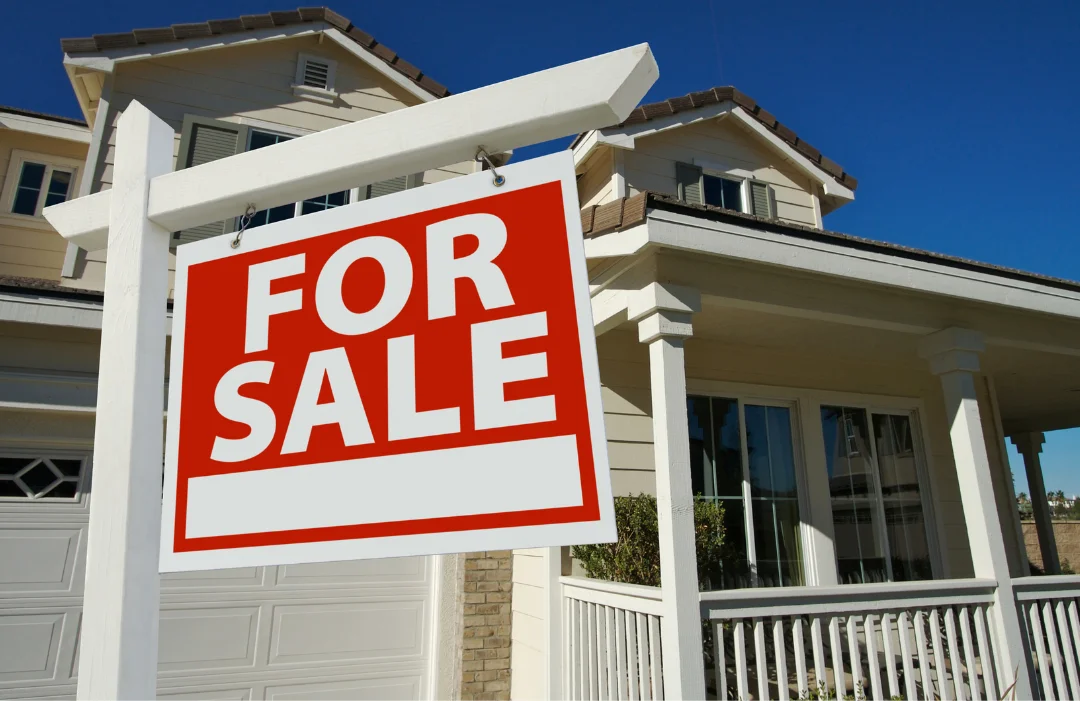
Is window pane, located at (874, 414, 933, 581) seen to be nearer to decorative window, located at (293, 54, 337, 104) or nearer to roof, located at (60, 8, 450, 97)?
roof, located at (60, 8, 450, 97)

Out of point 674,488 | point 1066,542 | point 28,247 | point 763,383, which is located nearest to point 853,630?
point 674,488

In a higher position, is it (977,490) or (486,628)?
(977,490)

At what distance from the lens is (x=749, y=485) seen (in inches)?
246

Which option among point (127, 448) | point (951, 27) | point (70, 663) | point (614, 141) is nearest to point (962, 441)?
point (614, 141)

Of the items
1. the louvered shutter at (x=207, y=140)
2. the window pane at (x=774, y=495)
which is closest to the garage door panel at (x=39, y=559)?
the louvered shutter at (x=207, y=140)

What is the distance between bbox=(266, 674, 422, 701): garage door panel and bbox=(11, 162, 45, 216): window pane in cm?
586

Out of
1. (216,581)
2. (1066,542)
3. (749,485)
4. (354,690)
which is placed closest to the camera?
(216,581)

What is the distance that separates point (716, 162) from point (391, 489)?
855 centimetres

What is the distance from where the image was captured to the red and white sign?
3.24ft

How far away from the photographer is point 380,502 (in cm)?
104

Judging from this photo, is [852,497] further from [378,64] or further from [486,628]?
[378,64]

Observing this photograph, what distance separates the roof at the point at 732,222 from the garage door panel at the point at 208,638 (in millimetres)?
4112

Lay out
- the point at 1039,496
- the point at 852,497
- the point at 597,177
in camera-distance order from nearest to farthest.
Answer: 1. the point at 852,497
2. the point at 597,177
3. the point at 1039,496

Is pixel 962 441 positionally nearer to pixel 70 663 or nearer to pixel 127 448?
pixel 127 448
